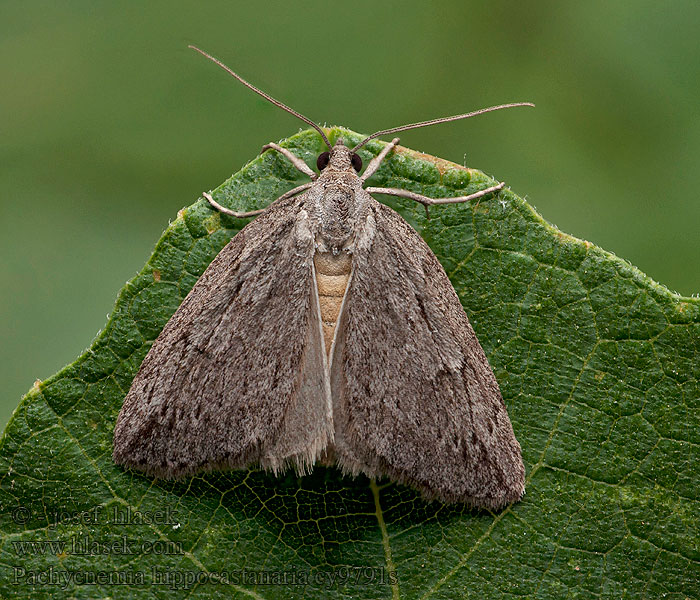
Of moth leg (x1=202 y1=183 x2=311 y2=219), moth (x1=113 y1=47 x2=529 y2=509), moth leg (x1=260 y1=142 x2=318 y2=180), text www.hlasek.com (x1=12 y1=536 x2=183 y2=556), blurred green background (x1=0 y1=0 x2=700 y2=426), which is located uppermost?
blurred green background (x1=0 y1=0 x2=700 y2=426)

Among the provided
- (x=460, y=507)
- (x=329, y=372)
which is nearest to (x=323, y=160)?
(x=329, y=372)

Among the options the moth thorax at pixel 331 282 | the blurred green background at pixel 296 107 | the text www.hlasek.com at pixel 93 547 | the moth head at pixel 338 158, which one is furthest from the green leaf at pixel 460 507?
the blurred green background at pixel 296 107

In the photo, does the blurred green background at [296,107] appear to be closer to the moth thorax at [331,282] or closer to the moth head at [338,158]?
the moth head at [338,158]

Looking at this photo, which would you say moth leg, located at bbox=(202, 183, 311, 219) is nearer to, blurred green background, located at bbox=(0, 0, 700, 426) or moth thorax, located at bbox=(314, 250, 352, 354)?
moth thorax, located at bbox=(314, 250, 352, 354)

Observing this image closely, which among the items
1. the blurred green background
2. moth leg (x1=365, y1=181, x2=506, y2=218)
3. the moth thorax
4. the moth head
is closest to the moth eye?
the moth head

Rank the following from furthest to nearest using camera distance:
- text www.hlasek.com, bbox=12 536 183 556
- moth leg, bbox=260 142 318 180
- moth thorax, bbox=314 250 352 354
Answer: moth leg, bbox=260 142 318 180, moth thorax, bbox=314 250 352 354, text www.hlasek.com, bbox=12 536 183 556

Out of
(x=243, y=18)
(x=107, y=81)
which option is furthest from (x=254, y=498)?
(x=243, y=18)

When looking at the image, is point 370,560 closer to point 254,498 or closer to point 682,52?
point 254,498
